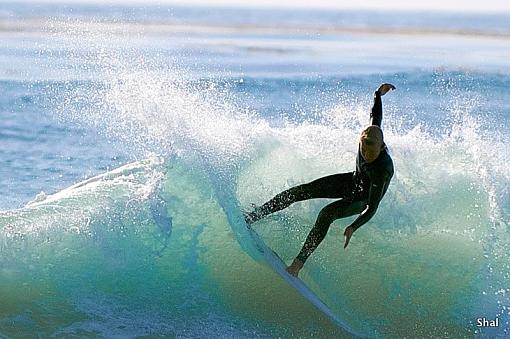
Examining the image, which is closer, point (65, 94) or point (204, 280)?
point (204, 280)

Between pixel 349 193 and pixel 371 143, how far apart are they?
0.58 meters

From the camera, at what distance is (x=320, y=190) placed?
736 cm

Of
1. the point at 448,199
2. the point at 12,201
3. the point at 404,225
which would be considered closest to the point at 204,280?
the point at 404,225

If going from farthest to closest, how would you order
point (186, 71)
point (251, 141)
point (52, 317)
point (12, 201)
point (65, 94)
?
1. point (186, 71)
2. point (65, 94)
3. point (12, 201)
4. point (251, 141)
5. point (52, 317)

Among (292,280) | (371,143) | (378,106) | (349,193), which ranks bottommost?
(292,280)

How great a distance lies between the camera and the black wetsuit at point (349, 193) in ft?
22.7

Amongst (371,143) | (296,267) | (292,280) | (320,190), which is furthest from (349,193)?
(292,280)

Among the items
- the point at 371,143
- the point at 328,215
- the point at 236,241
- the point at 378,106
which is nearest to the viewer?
the point at 371,143

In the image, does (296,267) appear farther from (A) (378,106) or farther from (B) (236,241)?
(A) (378,106)

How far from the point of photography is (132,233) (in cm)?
832

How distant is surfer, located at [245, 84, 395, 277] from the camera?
6.91m

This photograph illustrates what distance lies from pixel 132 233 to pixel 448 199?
2919mm

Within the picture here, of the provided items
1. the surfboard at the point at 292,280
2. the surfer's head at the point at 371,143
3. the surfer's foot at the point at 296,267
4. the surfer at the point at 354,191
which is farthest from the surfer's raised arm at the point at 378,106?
the surfboard at the point at 292,280

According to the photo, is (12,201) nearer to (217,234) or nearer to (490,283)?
(217,234)
